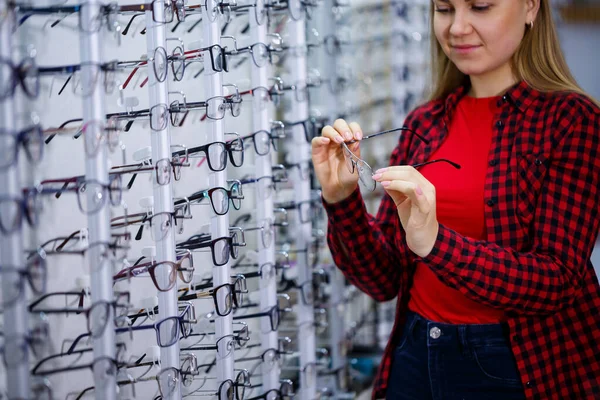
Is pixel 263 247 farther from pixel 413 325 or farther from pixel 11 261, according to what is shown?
pixel 11 261

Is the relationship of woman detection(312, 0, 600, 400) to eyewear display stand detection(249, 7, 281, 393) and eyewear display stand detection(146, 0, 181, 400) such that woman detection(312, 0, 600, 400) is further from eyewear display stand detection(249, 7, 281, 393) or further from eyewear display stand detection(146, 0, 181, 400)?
eyewear display stand detection(146, 0, 181, 400)

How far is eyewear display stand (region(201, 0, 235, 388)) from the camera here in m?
1.59

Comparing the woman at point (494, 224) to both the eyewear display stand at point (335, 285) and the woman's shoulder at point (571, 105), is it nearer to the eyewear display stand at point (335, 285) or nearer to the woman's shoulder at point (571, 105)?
the woman's shoulder at point (571, 105)

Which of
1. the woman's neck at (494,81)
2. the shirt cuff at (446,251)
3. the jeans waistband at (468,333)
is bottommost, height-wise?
the jeans waistband at (468,333)

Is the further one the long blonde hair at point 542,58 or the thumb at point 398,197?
the long blonde hair at point 542,58

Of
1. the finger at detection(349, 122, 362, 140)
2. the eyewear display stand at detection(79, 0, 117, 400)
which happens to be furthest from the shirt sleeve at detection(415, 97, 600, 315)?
the eyewear display stand at detection(79, 0, 117, 400)

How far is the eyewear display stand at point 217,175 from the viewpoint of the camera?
1.59 m

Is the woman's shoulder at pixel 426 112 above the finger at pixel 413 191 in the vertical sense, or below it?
above

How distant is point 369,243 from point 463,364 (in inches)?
15.2

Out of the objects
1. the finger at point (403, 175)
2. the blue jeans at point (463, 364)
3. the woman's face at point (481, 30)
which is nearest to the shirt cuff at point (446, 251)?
the finger at point (403, 175)

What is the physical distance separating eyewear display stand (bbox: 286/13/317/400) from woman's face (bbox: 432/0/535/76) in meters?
0.51

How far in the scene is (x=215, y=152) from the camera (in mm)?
1604

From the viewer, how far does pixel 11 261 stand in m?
1.10

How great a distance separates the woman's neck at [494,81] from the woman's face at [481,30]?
0.10 ft
